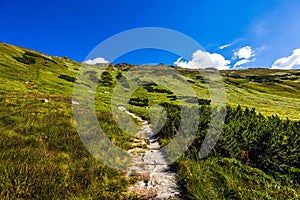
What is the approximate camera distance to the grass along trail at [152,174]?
6.96 m

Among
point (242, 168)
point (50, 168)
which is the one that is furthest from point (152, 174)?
point (50, 168)

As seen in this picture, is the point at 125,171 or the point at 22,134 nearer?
the point at 125,171

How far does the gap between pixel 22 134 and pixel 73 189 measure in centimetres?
665

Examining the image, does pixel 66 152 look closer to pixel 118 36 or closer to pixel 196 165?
pixel 196 165

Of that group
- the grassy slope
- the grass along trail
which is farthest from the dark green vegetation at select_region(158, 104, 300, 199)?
the grassy slope

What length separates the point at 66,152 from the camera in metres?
9.56

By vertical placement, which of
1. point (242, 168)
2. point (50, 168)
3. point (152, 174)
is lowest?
point (152, 174)

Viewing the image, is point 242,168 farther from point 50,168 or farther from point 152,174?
point 50,168

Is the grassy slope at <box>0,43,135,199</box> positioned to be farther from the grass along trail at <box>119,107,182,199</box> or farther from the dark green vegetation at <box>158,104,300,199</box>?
the dark green vegetation at <box>158,104,300,199</box>

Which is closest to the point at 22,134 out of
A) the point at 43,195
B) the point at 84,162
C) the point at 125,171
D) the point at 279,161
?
the point at 84,162

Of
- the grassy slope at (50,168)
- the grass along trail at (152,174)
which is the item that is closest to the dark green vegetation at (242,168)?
the grass along trail at (152,174)

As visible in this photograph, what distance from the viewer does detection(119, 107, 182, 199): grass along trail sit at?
6.96m

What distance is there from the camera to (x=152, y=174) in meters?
8.67

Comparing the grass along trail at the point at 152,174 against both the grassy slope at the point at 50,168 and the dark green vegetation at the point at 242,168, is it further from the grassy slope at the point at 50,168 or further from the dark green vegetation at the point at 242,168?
the grassy slope at the point at 50,168
